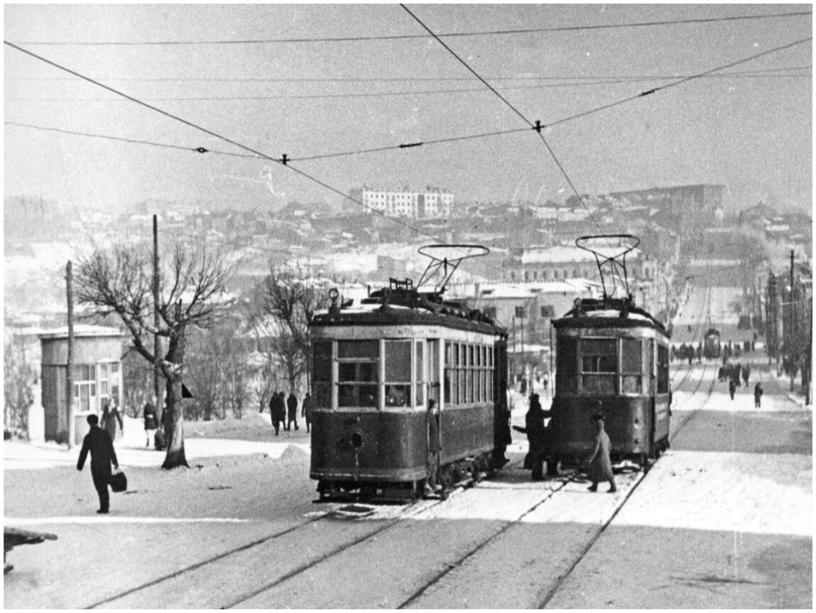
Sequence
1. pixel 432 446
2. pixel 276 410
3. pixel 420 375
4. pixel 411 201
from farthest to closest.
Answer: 1. pixel 411 201
2. pixel 276 410
3. pixel 432 446
4. pixel 420 375

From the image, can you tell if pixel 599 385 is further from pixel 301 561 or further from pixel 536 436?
pixel 301 561

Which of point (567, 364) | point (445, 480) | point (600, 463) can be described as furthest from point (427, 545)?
point (567, 364)

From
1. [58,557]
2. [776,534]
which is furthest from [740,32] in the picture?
[58,557]

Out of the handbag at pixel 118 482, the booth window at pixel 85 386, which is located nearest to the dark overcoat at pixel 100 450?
the handbag at pixel 118 482

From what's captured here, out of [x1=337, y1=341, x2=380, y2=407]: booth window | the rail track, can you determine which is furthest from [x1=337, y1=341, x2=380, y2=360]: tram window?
the rail track

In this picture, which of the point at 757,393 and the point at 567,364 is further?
the point at 757,393

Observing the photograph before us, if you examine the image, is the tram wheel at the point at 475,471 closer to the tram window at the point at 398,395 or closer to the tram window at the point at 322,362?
the tram window at the point at 398,395
